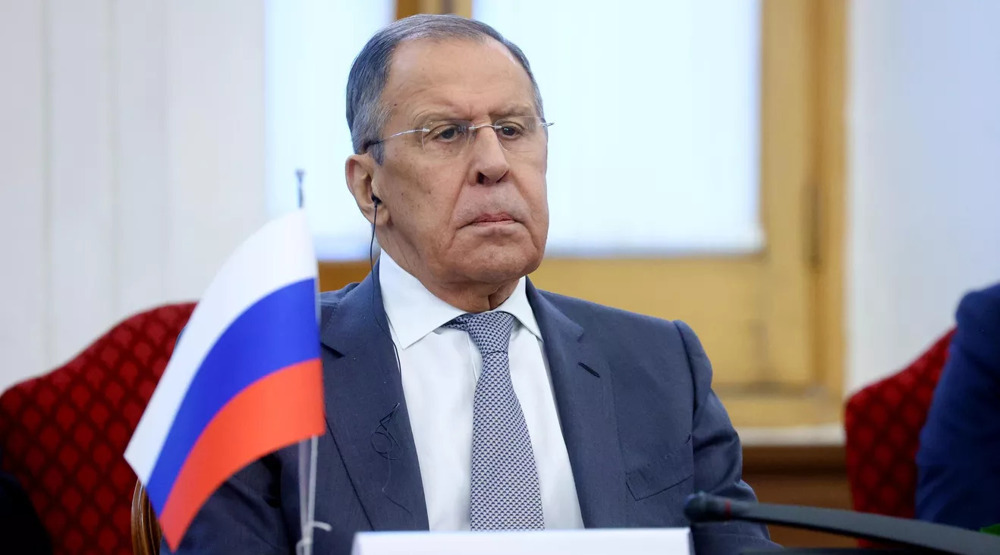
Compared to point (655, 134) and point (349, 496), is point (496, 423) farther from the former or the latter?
point (655, 134)

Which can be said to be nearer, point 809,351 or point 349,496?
point 349,496

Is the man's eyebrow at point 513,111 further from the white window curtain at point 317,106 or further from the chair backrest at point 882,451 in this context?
the white window curtain at point 317,106

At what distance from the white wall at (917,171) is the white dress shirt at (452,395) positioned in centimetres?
188

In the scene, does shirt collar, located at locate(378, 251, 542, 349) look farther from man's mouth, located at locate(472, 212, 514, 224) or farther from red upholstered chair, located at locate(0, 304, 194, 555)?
red upholstered chair, located at locate(0, 304, 194, 555)

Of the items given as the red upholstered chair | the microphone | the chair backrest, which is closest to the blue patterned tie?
the microphone

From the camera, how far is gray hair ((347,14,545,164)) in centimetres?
186

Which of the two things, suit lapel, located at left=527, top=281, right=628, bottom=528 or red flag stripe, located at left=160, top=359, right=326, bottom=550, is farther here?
suit lapel, located at left=527, top=281, right=628, bottom=528

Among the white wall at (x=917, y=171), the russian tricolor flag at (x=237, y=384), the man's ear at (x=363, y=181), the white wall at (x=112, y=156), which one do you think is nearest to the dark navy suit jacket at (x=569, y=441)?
the man's ear at (x=363, y=181)

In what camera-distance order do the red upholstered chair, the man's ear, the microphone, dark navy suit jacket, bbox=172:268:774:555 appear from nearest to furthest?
1. the microphone
2. dark navy suit jacket, bbox=172:268:774:555
3. the man's ear
4. the red upholstered chair

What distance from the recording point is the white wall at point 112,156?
9.78ft

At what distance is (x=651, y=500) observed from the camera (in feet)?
5.68

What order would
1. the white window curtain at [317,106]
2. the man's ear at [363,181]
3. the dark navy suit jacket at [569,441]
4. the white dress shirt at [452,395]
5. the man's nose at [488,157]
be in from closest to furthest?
1. the dark navy suit jacket at [569,441]
2. the white dress shirt at [452,395]
3. the man's nose at [488,157]
4. the man's ear at [363,181]
5. the white window curtain at [317,106]

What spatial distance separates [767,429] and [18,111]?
7.36 feet

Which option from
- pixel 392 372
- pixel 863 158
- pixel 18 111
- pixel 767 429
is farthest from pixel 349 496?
pixel 863 158
